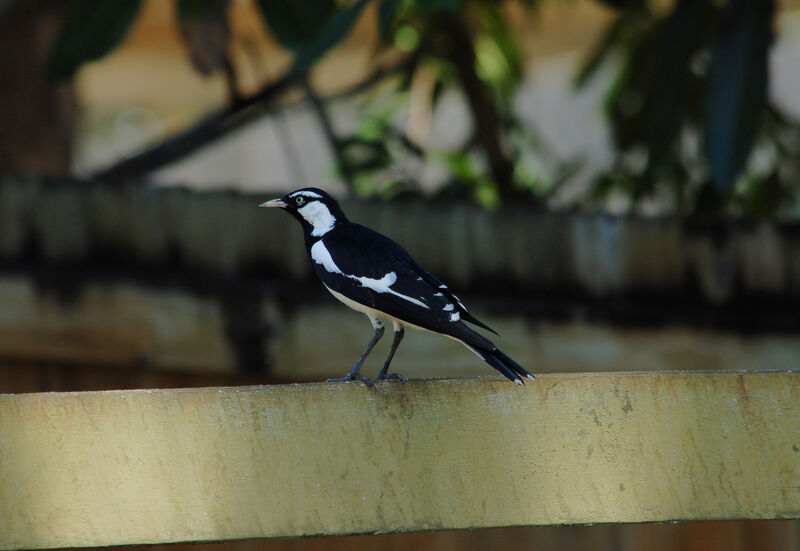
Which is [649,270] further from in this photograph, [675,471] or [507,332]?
Answer: [675,471]

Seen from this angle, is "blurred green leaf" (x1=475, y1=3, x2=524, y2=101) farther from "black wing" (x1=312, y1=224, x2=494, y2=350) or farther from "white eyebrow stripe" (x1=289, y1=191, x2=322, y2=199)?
"black wing" (x1=312, y1=224, x2=494, y2=350)

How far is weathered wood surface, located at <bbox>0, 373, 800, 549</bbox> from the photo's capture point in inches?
60.7

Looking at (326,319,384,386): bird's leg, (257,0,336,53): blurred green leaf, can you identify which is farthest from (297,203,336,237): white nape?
(257,0,336,53): blurred green leaf

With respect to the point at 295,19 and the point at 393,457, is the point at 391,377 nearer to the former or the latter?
the point at 393,457

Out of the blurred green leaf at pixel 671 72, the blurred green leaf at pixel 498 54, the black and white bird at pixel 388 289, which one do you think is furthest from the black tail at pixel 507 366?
the blurred green leaf at pixel 498 54

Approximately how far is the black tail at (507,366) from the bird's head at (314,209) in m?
0.50

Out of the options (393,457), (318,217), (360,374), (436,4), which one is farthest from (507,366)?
(436,4)

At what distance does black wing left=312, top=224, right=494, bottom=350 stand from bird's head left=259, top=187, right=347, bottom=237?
0.36 feet

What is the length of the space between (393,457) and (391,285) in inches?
12.5

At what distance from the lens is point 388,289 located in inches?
69.1

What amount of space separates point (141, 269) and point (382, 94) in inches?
78.8

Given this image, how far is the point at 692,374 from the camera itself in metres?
1.61

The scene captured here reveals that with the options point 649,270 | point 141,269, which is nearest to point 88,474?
point 141,269

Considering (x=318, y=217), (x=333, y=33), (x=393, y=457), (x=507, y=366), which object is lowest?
(x=393, y=457)
